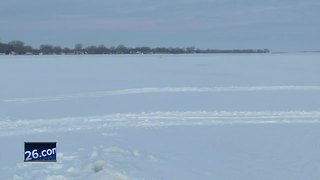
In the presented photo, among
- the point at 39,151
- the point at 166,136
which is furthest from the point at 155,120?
the point at 39,151

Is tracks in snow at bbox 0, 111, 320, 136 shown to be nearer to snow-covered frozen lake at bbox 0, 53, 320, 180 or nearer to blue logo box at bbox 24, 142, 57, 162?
snow-covered frozen lake at bbox 0, 53, 320, 180

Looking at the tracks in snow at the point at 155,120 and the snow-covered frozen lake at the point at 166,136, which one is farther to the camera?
the tracks in snow at the point at 155,120

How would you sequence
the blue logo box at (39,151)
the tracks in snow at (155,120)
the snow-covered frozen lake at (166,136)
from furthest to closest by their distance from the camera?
the tracks in snow at (155,120)
the snow-covered frozen lake at (166,136)
the blue logo box at (39,151)

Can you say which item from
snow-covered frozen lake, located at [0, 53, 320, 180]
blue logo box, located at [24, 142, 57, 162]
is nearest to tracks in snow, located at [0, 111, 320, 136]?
snow-covered frozen lake, located at [0, 53, 320, 180]

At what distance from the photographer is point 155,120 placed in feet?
34.0

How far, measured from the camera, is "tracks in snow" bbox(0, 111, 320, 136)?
933 centimetres

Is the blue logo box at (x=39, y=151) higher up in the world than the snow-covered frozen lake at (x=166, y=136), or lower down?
higher up

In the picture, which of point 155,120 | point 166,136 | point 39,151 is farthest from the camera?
point 155,120

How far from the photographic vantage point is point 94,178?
17.4ft

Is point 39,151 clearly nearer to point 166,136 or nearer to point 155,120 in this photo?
point 166,136

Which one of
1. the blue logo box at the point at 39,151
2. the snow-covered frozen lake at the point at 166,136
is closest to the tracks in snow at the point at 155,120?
the snow-covered frozen lake at the point at 166,136

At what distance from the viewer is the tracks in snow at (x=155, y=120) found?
9328 mm

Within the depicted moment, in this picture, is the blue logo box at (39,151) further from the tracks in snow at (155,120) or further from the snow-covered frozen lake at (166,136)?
the tracks in snow at (155,120)

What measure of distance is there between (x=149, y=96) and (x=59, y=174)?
1062 cm
